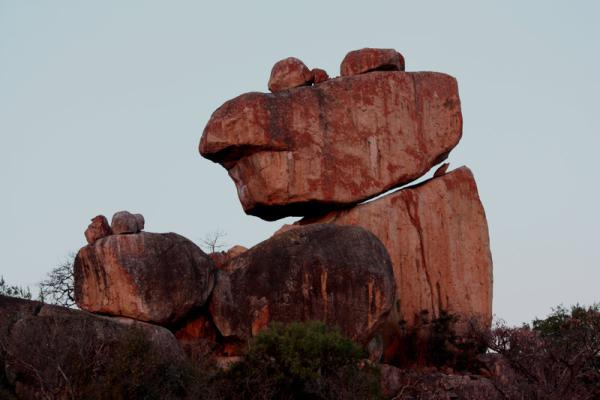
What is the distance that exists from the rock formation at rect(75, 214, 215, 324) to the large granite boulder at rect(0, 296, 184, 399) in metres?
1.39

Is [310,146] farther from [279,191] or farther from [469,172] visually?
[469,172]

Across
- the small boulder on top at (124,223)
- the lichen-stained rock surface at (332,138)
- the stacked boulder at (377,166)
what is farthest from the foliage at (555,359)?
the small boulder on top at (124,223)

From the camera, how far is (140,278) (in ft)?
99.8

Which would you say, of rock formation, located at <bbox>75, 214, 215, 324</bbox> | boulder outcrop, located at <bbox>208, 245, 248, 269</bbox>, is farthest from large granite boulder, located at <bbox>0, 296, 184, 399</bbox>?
boulder outcrop, located at <bbox>208, 245, 248, 269</bbox>

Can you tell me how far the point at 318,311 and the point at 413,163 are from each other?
694cm

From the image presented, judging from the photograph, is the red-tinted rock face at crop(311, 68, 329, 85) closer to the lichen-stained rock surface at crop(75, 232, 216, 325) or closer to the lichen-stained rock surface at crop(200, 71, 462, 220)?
the lichen-stained rock surface at crop(200, 71, 462, 220)

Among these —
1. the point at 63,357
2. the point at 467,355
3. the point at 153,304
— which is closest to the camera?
the point at 63,357

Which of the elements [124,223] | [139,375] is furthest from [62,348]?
[124,223]

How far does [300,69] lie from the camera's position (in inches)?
1415

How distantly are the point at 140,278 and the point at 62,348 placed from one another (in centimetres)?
403

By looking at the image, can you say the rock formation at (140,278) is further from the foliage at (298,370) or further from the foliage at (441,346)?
the foliage at (441,346)

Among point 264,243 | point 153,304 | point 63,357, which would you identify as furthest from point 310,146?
point 63,357

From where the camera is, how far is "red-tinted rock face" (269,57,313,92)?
118 ft

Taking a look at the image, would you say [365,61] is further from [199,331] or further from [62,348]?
[62,348]
